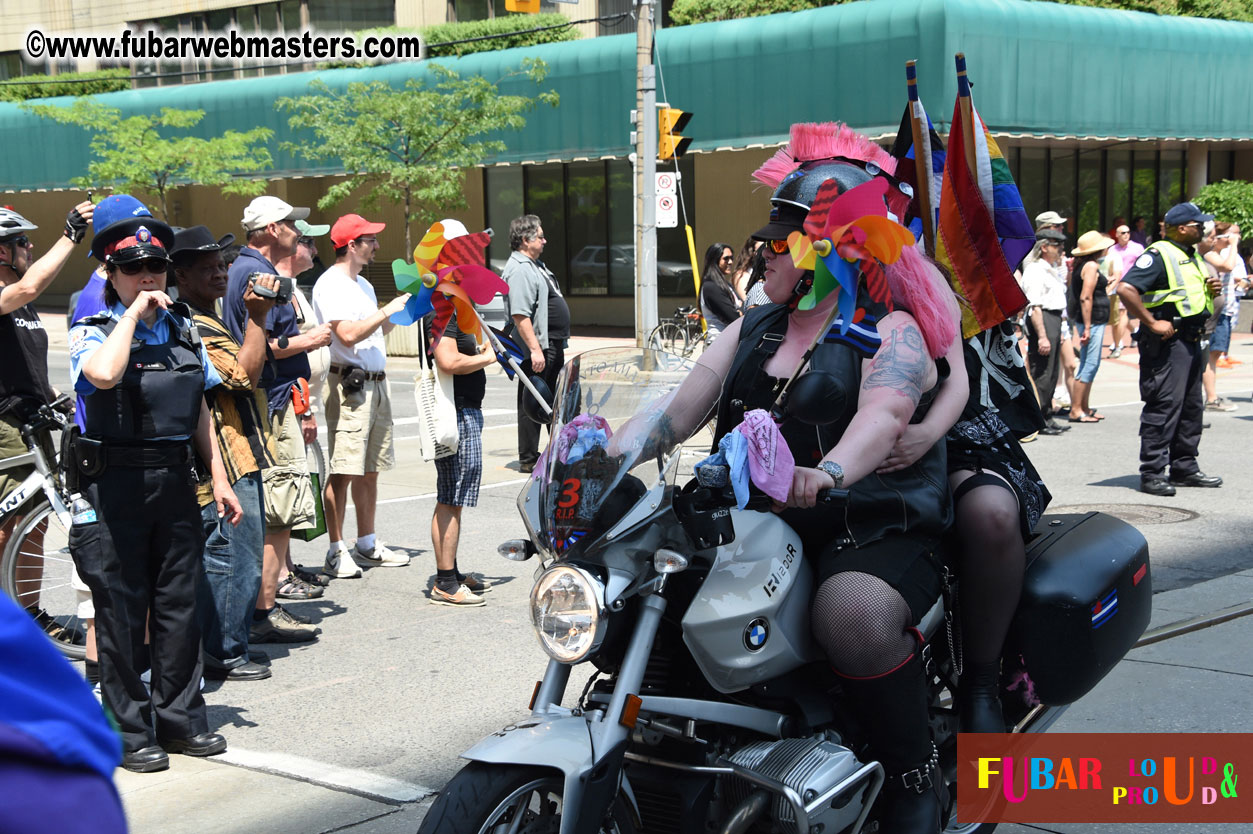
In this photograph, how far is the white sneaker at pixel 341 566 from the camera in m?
7.71

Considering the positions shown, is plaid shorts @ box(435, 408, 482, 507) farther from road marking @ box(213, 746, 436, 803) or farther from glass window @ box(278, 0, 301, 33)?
glass window @ box(278, 0, 301, 33)

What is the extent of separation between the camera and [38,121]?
3297 centimetres

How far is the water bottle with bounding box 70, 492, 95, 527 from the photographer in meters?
4.73

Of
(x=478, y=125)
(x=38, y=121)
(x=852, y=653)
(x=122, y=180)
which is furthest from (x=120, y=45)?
(x=852, y=653)

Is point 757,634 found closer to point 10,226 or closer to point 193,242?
point 193,242

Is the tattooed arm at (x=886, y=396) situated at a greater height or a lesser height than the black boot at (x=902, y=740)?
greater

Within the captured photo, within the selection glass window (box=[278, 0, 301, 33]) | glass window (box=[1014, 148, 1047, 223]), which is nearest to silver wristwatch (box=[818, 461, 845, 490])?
glass window (box=[1014, 148, 1047, 223])

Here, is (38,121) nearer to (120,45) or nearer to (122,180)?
(120,45)

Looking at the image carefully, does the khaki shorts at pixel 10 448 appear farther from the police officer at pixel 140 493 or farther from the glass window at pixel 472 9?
the glass window at pixel 472 9

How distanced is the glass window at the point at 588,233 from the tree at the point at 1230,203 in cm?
1108

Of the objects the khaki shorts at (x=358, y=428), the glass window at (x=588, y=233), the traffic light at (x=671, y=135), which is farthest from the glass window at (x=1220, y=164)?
the khaki shorts at (x=358, y=428)

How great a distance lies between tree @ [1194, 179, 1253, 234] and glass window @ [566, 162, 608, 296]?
11.1 meters

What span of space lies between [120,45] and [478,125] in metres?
17.8

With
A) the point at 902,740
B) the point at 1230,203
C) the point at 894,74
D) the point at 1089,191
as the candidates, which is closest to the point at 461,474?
the point at 902,740
